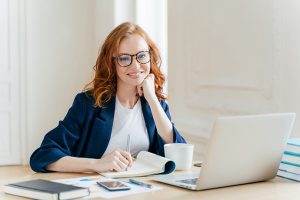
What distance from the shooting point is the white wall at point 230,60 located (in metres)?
2.42

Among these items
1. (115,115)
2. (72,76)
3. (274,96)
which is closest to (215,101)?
(274,96)

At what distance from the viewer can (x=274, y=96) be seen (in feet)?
8.24

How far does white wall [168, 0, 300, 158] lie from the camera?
242 centimetres

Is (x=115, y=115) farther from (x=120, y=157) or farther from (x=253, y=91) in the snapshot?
(x=253, y=91)

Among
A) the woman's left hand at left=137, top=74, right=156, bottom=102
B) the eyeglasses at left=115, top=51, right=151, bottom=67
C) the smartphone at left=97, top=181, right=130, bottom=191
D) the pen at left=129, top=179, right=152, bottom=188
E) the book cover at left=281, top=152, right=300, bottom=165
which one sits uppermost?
the eyeglasses at left=115, top=51, right=151, bottom=67

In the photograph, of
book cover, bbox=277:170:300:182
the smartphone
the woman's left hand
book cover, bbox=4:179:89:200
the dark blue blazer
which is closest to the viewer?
book cover, bbox=4:179:89:200

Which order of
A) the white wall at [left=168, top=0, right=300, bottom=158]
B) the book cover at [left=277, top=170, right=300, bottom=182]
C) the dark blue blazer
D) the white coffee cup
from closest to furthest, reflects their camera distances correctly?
the book cover at [left=277, top=170, right=300, bottom=182] < the white coffee cup < the dark blue blazer < the white wall at [left=168, top=0, right=300, bottom=158]

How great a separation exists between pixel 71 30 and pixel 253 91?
105 inches

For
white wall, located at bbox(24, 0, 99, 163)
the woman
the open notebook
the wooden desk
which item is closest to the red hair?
the woman

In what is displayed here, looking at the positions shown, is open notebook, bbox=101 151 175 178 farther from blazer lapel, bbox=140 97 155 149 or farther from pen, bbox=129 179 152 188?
blazer lapel, bbox=140 97 155 149

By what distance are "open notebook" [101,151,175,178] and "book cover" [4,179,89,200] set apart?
304mm

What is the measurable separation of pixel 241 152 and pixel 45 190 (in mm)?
634

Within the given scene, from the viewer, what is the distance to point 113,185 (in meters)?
1.65

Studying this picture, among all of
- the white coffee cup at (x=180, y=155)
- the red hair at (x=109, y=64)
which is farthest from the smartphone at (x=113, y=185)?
the red hair at (x=109, y=64)
